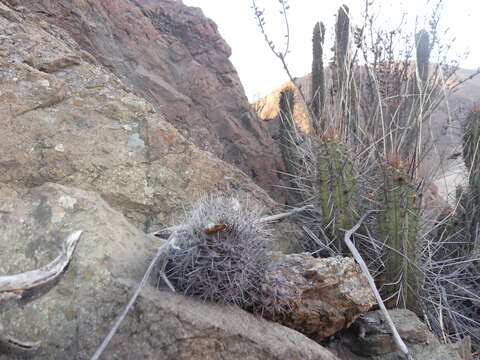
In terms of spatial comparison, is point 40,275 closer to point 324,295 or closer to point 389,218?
point 324,295

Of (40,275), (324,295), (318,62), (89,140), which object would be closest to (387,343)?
(324,295)

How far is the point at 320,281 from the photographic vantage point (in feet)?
6.58

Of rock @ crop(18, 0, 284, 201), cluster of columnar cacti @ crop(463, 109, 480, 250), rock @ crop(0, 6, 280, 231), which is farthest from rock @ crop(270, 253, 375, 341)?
rock @ crop(18, 0, 284, 201)

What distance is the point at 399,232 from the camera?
2414 mm

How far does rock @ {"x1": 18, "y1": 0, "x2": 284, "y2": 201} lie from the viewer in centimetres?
433

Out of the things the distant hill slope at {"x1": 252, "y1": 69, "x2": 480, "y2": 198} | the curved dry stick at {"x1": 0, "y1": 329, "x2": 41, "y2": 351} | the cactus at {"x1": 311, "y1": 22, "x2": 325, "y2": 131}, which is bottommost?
the curved dry stick at {"x1": 0, "y1": 329, "x2": 41, "y2": 351}

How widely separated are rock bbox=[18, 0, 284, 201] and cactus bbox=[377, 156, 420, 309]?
2227 millimetres

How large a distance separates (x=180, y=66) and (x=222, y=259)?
438 cm

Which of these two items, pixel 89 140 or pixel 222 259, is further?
pixel 89 140

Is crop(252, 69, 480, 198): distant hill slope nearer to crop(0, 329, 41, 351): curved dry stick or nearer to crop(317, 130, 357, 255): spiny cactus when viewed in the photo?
crop(317, 130, 357, 255): spiny cactus

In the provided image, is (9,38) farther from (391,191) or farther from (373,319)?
(373,319)

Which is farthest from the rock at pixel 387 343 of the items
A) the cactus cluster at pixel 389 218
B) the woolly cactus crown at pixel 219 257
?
the woolly cactus crown at pixel 219 257

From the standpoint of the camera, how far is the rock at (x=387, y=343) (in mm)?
1956

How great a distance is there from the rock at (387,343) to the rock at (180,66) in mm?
2623
